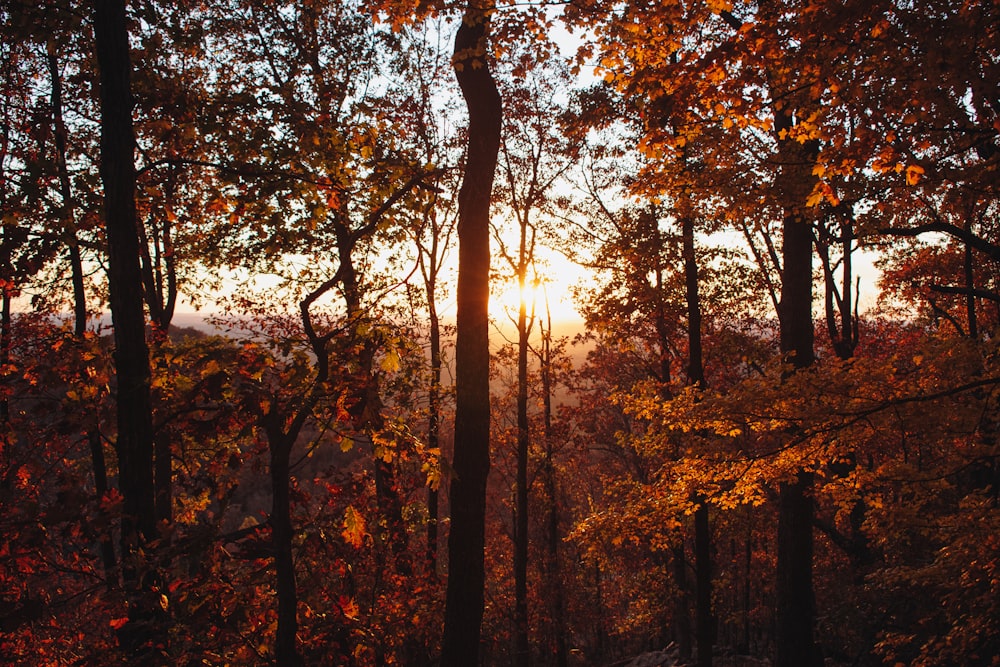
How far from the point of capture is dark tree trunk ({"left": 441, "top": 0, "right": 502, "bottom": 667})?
558 cm

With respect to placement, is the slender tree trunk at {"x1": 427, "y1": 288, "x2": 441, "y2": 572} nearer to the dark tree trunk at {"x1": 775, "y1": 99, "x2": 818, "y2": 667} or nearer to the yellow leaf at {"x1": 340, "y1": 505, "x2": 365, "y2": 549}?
the dark tree trunk at {"x1": 775, "y1": 99, "x2": 818, "y2": 667}

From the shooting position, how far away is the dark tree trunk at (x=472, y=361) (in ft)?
18.3

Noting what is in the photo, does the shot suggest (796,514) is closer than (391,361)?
No

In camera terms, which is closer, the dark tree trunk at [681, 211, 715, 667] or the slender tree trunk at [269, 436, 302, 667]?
the slender tree trunk at [269, 436, 302, 667]

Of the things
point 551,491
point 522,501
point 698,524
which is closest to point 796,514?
point 698,524

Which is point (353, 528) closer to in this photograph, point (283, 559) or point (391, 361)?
point (283, 559)

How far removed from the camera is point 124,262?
484 centimetres

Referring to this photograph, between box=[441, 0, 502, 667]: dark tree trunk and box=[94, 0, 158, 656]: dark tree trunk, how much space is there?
257 cm

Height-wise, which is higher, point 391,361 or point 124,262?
point 124,262

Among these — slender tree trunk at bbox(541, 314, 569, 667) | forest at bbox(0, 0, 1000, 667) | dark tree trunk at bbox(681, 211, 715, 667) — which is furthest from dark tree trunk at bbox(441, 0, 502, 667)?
slender tree trunk at bbox(541, 314, 569, 667)

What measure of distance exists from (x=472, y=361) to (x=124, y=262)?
3042mm

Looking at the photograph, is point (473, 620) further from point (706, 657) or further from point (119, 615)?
point (706, 657)

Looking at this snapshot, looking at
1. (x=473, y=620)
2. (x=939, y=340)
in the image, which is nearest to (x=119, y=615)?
(x=473, y=620)

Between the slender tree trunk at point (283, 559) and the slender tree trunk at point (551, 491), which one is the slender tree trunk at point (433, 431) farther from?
the slender tree trunk at point (283, 559)
